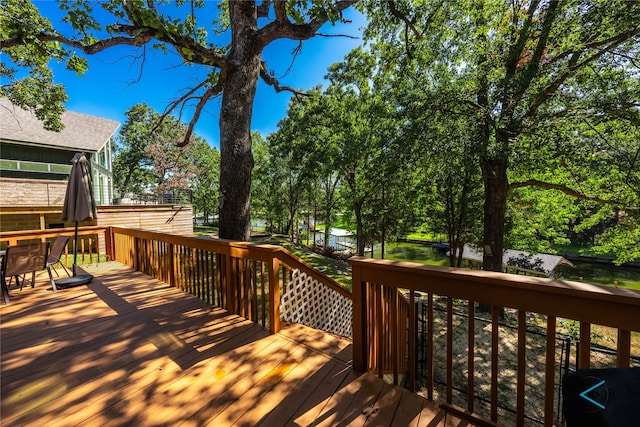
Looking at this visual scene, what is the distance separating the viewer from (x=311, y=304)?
11.9 ft

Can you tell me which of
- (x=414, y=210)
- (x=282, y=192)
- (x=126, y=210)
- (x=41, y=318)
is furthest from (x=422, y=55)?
(x=282, y=192)

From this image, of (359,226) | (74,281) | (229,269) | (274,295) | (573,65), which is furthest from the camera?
(359,226)

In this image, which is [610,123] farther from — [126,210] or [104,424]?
[126,210]

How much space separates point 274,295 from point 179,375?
41.7 inches

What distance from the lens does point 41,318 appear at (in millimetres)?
3258

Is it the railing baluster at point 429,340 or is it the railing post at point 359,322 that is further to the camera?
the railing post at point 359,322

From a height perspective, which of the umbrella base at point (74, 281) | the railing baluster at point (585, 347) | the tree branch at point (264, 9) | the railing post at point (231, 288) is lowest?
the umbrella base at point (74, 281)

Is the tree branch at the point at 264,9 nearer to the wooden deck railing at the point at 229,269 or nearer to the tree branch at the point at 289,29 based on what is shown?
the tree branch at the point at 289,29

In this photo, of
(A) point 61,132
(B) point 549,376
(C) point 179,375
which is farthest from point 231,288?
(A) point 61,132

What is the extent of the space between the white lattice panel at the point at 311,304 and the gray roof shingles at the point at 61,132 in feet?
45.7

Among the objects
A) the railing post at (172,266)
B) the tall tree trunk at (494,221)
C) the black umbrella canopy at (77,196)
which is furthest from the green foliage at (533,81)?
the black umbrella canopy at (77,196)

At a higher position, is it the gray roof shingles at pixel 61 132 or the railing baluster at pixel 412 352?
the gray roof shingles at pixel 61 132

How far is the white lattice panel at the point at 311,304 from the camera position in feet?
10.4

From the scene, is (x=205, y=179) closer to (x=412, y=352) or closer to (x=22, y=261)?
(x=22, y=261)
